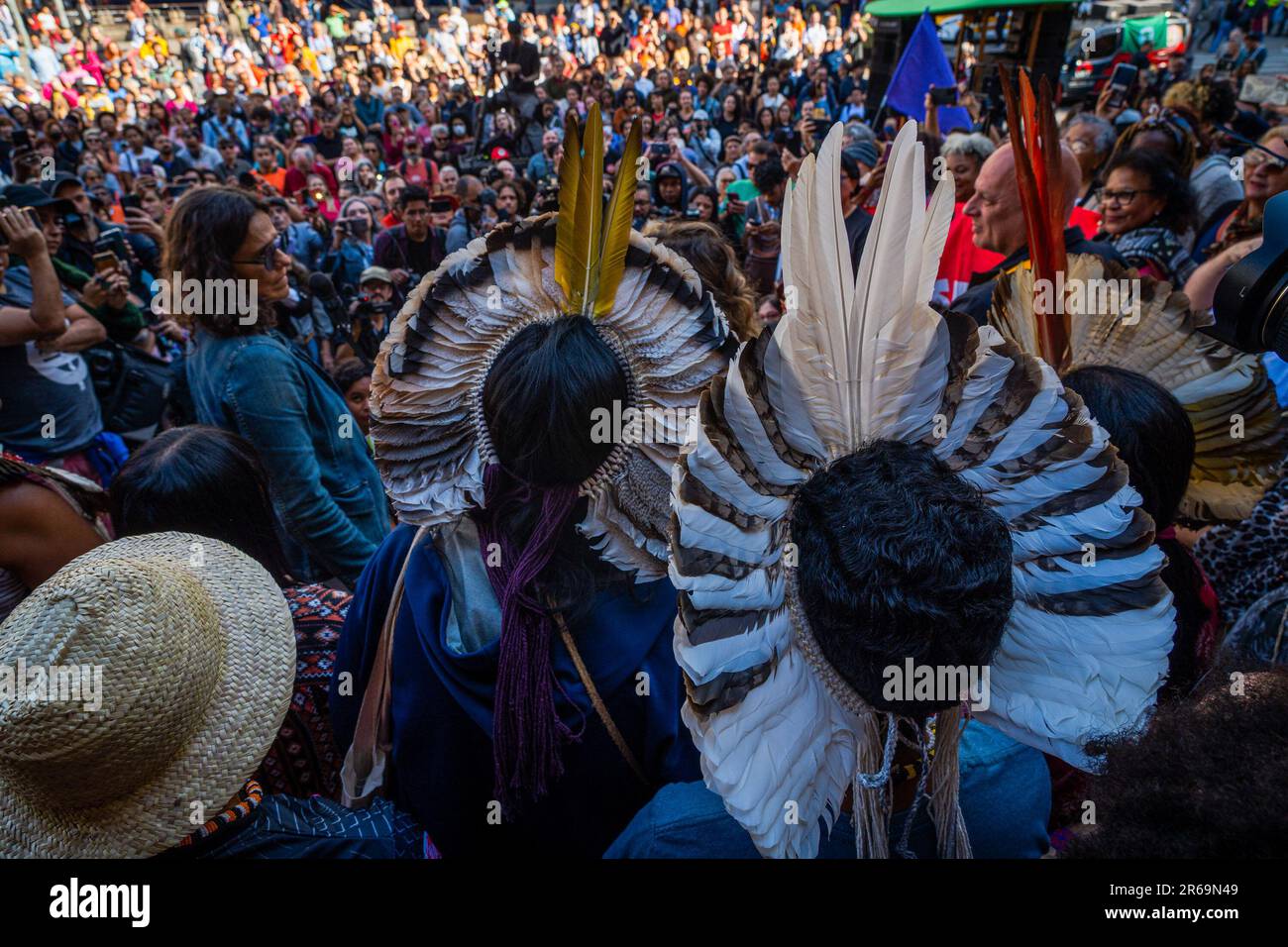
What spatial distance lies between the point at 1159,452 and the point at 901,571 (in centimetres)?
93

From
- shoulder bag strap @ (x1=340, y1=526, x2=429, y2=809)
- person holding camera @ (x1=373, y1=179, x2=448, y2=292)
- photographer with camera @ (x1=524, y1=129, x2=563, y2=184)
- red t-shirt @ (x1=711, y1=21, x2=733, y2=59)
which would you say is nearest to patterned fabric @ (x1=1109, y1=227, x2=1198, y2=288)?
shoulder bag strap @ (x1=340, y1=526, x2=429, y2=809)

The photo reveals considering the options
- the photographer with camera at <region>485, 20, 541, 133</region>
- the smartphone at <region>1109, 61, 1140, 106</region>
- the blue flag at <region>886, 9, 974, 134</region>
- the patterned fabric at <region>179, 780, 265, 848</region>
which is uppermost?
the photographer with camera at <region>485, 20, 541, 133</region>

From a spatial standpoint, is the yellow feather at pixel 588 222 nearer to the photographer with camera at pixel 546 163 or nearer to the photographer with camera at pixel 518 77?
the photographer with camera at pixel 546 163

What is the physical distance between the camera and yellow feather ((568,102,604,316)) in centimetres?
148

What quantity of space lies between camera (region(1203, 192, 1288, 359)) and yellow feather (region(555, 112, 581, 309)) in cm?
104

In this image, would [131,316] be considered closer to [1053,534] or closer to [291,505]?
[291,505]

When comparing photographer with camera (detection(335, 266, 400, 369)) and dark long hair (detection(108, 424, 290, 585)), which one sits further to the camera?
photographer with camera (detection(335, 266, 400, 369))

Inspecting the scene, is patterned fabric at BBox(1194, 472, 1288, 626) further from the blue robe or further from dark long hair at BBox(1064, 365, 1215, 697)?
the blue robe

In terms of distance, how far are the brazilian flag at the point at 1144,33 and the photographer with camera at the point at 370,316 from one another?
1223cm

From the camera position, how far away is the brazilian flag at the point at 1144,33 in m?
12.1

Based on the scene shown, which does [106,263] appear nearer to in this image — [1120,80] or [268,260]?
[268,260]

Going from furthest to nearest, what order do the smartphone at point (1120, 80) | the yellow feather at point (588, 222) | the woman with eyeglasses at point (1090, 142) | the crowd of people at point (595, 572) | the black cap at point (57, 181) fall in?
the smartphone at point (1120, 80) → the black cap at point (57, 181) → the woman with eyeglasses at point (1090, 142) → the yellow feather at point (588, 222) → the crowd of people at point (595, 572)

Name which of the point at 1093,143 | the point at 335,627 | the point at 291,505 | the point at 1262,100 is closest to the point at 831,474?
the point at 335,627

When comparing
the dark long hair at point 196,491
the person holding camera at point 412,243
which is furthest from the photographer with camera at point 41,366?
the person holding camera at point 412,243
